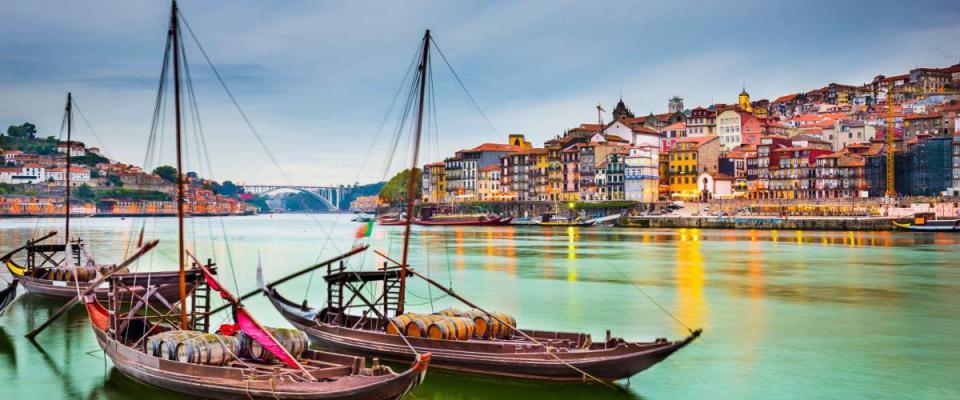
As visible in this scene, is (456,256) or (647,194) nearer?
(456,256)

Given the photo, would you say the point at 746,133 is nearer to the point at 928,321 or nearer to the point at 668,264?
the point at 668,264

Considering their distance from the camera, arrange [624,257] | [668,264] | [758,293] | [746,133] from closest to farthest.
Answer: [758,293]
[668,264]
[624,257]
[746,133]

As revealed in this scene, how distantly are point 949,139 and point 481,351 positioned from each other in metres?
106

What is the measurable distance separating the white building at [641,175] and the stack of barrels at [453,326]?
105973 mm

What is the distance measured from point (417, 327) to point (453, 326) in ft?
2.49

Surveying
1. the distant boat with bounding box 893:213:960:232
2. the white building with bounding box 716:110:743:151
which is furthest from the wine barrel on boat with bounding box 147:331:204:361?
the white building with bounding box 716:110:743:151

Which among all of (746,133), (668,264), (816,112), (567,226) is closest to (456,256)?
(668,264)

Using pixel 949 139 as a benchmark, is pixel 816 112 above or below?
above

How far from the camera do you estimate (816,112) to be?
173375 mm

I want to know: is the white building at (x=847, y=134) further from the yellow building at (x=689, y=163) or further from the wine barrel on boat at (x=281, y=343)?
the wine barrel on boat at (x=281, y=343)

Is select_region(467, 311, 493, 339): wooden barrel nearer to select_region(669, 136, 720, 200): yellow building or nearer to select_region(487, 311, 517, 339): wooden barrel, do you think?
select_region(487, 311, 517, 339): wooden barrel

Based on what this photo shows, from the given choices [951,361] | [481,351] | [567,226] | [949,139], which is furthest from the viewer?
[567,226]

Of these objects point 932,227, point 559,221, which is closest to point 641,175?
point 559,221

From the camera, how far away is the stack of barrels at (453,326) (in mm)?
18094
